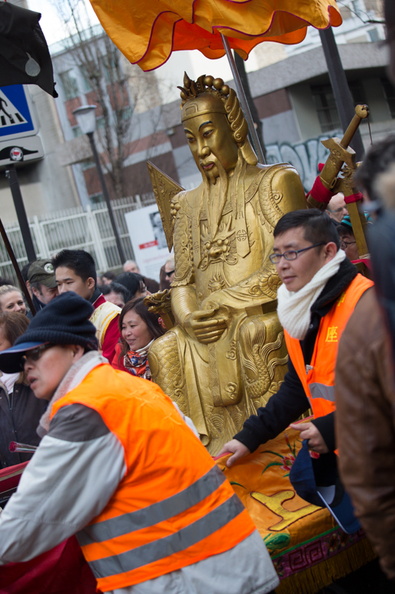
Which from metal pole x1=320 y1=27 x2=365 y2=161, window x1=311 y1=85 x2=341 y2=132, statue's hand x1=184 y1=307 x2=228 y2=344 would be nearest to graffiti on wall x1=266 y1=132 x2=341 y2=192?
window x1=311 y1=85 x2=341 y2=132

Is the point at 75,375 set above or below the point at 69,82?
below

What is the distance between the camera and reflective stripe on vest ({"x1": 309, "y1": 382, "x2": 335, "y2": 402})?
10.2 feet

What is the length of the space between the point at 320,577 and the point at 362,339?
222cm

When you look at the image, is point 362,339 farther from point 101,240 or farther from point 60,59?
point 60,59

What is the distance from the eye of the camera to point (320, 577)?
356 cm

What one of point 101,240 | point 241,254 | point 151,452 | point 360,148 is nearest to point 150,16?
point 241,254

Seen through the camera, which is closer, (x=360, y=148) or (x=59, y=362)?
(x=59, y=362)

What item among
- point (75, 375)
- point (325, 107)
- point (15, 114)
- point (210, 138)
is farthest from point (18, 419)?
point (325, 107)

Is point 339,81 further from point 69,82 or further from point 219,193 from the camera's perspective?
point 69,82

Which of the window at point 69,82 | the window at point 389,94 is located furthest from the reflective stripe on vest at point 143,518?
the window at point 69,82

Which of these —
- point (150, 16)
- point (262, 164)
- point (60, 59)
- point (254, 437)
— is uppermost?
point (60, 59)

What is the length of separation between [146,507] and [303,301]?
1.11 meters

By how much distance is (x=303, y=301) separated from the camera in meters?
3.12

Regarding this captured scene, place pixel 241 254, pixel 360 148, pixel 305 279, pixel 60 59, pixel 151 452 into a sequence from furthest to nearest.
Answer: pixel 60 59 < pixel 360 148 < pixel 241 254 < pixel 305 279 < pixel 151 452
